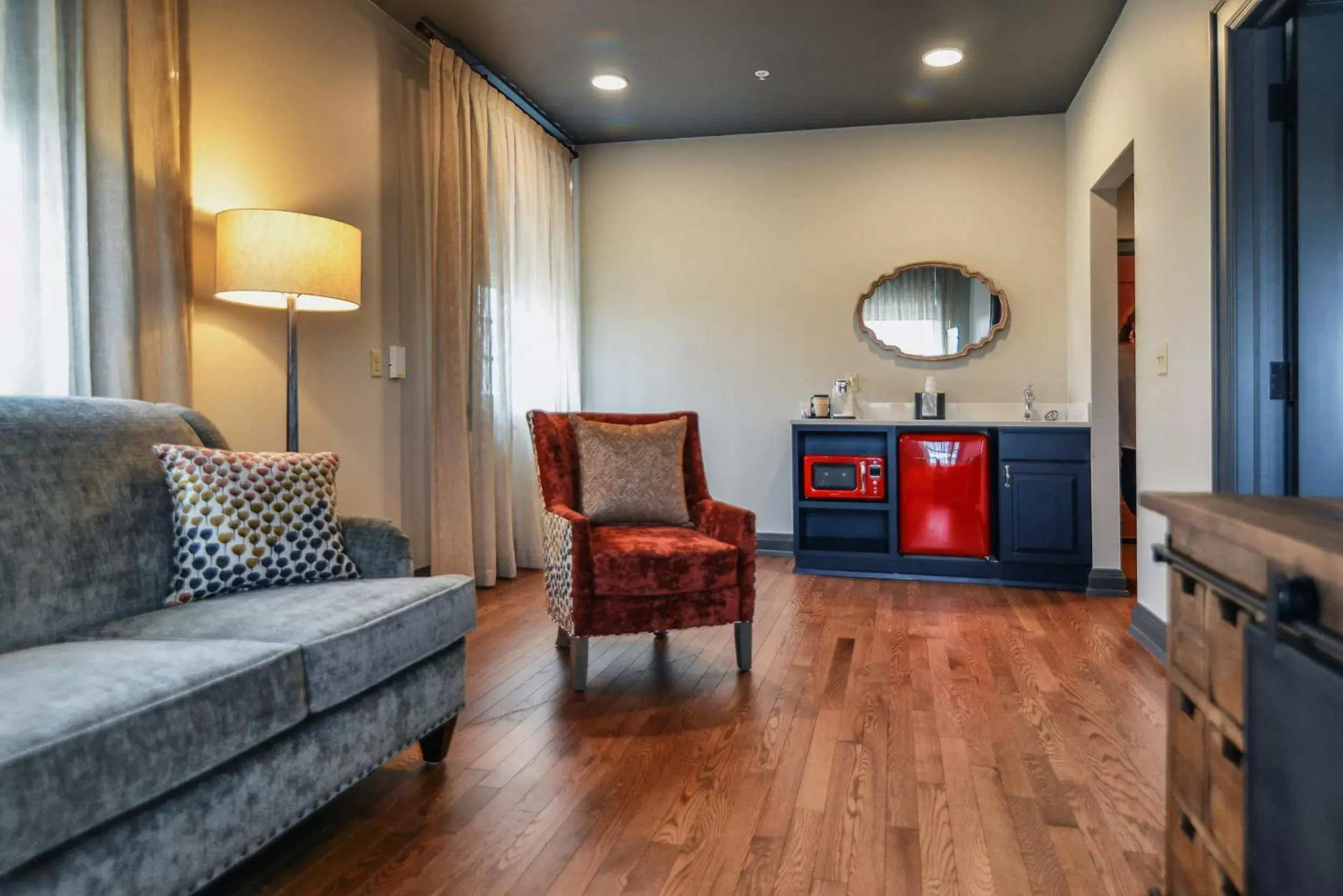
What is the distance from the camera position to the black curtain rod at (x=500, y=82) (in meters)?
3.74

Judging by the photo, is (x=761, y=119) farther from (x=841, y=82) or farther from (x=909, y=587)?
(x=909, y=587)

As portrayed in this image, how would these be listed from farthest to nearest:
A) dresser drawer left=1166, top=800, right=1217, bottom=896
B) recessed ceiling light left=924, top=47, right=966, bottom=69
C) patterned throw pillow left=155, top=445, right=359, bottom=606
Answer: recessed ceiling light left=924, top=47, right=966, bottom=69 → patterned throw pillow left=155, top=445, right=359, bottom=606 → dresser drawer left=1166, top=800, right=1217, bottom=896

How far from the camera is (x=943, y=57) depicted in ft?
13.3

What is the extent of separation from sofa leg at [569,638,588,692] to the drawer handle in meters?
1.83

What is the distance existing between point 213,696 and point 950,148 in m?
4.86

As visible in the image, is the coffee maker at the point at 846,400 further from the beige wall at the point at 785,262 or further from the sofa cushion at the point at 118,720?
the sofa cushion at the point at 118,720

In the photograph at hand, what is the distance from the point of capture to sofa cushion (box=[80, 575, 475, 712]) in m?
1.60

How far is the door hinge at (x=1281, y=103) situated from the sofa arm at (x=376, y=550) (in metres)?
2.67

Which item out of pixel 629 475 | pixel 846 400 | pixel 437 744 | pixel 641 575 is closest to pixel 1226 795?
pixel 437 744

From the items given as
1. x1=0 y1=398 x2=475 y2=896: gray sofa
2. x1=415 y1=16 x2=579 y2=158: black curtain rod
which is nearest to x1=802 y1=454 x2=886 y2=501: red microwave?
x1=415 y1=16 x2=579 y2=158: black curtain rod

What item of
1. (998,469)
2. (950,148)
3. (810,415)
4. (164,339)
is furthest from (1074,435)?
(164,339)

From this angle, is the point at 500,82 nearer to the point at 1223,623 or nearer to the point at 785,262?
the point at 785,262

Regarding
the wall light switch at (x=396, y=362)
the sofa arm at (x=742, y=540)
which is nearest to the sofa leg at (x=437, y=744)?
the sofa arm at (x=742, y=540)

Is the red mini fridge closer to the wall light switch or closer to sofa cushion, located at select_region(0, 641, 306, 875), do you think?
the wall light switch
